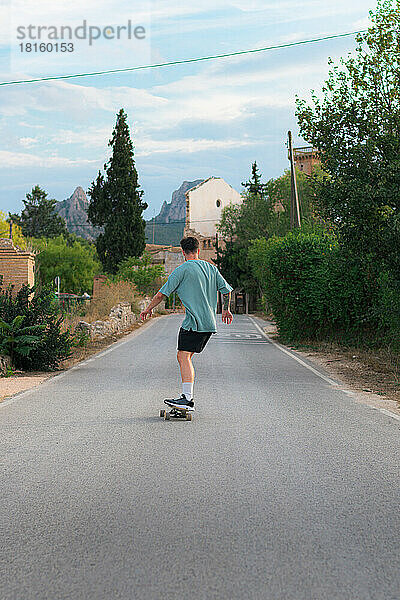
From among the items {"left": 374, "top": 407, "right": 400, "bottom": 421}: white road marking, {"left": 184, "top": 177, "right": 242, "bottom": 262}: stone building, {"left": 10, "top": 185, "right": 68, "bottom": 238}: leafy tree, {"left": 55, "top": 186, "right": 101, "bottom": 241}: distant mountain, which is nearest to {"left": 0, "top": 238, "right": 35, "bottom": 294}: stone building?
{"left": 374, "top": 407, "right": 400, "bottom": 421}: white road marking

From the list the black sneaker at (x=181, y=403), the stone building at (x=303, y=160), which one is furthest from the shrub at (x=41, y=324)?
the stone building at (x=303, y=160)

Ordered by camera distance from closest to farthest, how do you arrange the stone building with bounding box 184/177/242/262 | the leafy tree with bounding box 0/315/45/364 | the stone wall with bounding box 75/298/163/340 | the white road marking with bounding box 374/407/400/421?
the white road marking with bounding box 374/407/400/421 < the leafy tree with bounding box 0/315/45/364 < the stone wall with bounding box 75/298/163/340 < the stone building with bounding box 184/177/242/262

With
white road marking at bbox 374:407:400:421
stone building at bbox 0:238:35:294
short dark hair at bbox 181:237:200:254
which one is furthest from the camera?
stone building at bbox 0:238:35:294

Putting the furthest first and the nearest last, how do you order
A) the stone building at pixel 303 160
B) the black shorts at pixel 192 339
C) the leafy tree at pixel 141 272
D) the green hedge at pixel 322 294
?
the stone building at pixel 303 160 → the leafy tree at pixel 141 272 → the green hedge at pixel 322 294 → the black shorts at pixel 192 339

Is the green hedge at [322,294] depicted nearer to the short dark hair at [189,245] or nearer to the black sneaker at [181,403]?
the short dark hair at [189,245]

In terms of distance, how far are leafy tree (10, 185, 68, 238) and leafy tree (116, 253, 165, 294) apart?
46358 mm

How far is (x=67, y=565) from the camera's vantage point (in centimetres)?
399

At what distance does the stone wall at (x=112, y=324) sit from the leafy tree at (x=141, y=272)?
42.3 feet

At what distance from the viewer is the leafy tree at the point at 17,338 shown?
1522cm

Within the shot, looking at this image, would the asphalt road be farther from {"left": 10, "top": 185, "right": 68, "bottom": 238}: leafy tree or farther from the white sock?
{"left": 10, "top": 185, "right": 68, "bottom": 238}: leafy tree

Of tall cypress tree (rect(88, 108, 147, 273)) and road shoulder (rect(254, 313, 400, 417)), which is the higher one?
tall cypress tree (rect(88, 108, 147, 273))

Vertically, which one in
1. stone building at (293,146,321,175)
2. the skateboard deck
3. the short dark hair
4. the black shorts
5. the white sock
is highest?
stone building at (293,146,321,175)

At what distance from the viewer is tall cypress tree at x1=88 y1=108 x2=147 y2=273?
203 ft

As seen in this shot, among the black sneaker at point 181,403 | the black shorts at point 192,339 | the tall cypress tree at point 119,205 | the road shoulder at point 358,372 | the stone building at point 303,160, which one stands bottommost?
the road shoulder at point 358,372
